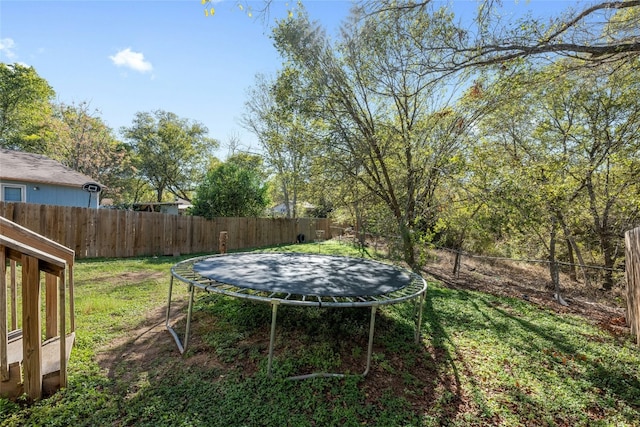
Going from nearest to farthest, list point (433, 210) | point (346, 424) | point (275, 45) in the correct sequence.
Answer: point (346, 424)
point (275, 45)
point (433, 210)

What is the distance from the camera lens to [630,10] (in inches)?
157

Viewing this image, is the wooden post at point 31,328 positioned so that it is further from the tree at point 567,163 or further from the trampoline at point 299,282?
the tree at point 567,163

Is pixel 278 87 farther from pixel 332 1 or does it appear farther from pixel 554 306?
pixel 554 306

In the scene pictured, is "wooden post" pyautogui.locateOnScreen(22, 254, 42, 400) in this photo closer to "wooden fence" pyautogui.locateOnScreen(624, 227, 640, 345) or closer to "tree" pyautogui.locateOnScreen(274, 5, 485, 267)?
"tree" pyautogui.locateOnScreen(274, 5, 485, 267)

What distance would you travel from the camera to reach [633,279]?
364cm

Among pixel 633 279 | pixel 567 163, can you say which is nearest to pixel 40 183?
pixel 633 279

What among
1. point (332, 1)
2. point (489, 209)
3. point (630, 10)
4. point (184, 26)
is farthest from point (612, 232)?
point (184, 26)

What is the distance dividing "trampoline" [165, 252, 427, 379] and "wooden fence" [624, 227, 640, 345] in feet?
8.52

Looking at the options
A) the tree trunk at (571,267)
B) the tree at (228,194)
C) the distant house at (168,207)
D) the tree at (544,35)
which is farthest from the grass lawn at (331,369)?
the distant house at (168,207)

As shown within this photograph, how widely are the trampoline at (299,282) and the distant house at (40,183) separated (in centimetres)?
926

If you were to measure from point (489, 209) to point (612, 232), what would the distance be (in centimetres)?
291

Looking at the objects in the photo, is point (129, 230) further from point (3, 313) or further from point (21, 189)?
point (3, 313)

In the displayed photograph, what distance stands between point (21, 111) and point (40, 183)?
9.35 metres

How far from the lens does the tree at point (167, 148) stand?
64.8 ft
